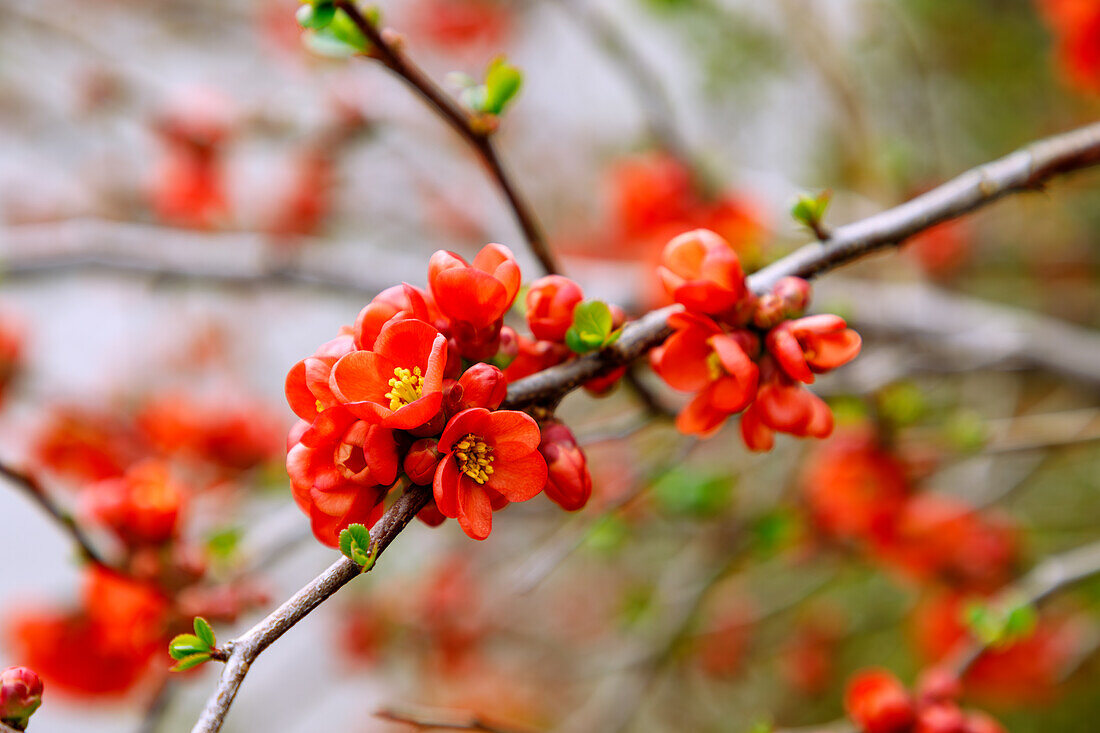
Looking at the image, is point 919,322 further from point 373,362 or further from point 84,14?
point 84,14

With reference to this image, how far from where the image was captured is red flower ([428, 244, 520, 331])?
537 millimetres

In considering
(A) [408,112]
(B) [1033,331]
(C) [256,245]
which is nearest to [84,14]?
(A) [408,112]

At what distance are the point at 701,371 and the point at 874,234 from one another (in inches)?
8.3

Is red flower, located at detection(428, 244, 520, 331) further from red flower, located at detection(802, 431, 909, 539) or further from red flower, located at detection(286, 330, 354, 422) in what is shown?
red flower, located at detection(802, 431, 909, 539)

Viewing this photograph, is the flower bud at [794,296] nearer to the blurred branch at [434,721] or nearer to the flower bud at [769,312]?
the flower bud at [769,312]

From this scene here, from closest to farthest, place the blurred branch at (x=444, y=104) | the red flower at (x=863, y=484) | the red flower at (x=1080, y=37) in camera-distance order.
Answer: the blurred branch at (x=444, y=104) → the red flower at (x=863, y=484) → the red flower at (x=1080, y=37)

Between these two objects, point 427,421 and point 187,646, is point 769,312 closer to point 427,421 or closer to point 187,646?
point 427,421

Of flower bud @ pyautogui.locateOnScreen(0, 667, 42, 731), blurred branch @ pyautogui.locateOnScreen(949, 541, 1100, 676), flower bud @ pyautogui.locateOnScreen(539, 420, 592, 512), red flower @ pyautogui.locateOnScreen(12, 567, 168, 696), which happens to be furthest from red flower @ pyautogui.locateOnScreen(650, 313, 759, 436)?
red flower @ pyautogui.locateOnScreen(12, 567, 168, 696)

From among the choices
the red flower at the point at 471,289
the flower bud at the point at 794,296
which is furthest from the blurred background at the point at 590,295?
the red flower at the point at 471,289

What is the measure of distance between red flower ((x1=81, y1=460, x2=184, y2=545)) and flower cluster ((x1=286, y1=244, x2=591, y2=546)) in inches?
22.4

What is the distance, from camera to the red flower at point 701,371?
58cm

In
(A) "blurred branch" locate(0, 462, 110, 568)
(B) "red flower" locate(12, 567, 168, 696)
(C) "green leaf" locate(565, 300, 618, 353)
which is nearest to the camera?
(C) "green leaf" locate(565, 300, 618, 353)

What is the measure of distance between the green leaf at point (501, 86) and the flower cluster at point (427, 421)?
9.1 inches

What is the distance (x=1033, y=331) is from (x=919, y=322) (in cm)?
24
